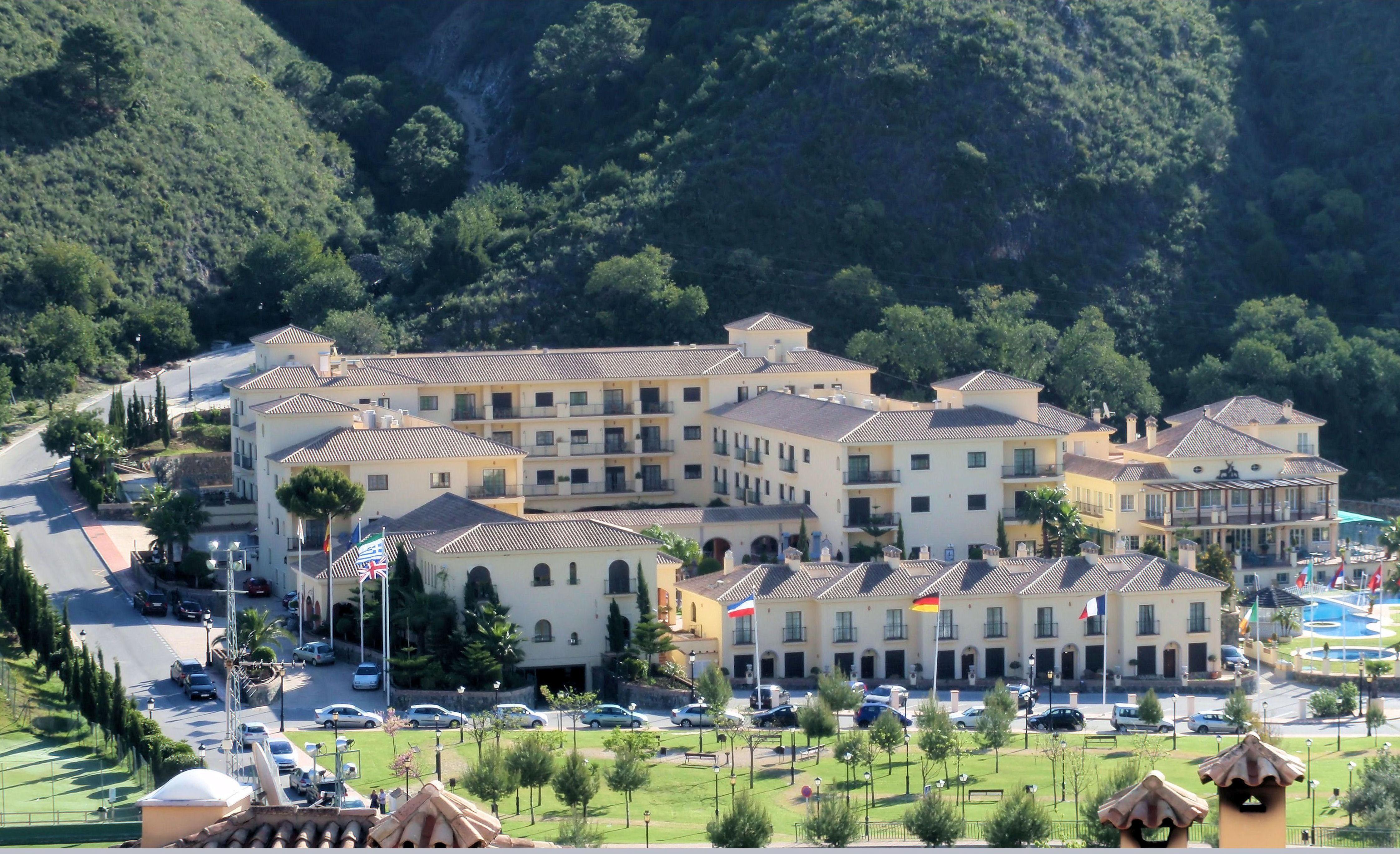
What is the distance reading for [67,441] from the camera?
3875 inches

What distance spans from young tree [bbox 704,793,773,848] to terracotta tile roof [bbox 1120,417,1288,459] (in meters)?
48.6

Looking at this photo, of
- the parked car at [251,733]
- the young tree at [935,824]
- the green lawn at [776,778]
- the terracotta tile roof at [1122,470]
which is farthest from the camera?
the terracotta tile roof at [1122,470]

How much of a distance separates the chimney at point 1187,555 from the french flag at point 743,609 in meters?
16.8

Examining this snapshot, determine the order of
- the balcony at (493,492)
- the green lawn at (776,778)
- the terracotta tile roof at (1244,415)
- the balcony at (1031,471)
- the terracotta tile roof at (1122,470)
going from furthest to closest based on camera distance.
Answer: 1. the terracotta tile roof at (1244,415)
2. the terracotta tile roof at (1122,470)
3. the balcony at (1031,471)
4. the balcony at (493,492)
5. the green lawn at (776,778)

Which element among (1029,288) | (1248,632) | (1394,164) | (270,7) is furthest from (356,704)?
(270,7)

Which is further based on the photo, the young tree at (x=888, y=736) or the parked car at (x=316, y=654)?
the parked car at (x=316, y=654)

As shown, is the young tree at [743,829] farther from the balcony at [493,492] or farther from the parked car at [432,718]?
the balcony at [493,492]

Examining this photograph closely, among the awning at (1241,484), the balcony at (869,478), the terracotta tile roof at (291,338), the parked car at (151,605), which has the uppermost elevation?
the terracotta tile roof at (291,338)

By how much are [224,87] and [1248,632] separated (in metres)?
92.0

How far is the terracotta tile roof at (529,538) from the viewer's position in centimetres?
7306

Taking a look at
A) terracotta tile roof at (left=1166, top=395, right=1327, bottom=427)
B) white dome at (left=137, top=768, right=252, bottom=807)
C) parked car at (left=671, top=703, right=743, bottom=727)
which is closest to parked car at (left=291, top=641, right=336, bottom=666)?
parked car at (left=671, top=703, right=743, bottom=727)

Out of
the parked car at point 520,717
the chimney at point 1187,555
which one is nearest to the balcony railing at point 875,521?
the chimney at point 1187,555

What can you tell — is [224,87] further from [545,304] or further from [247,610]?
[247,610]

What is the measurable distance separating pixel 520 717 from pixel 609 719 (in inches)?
119
